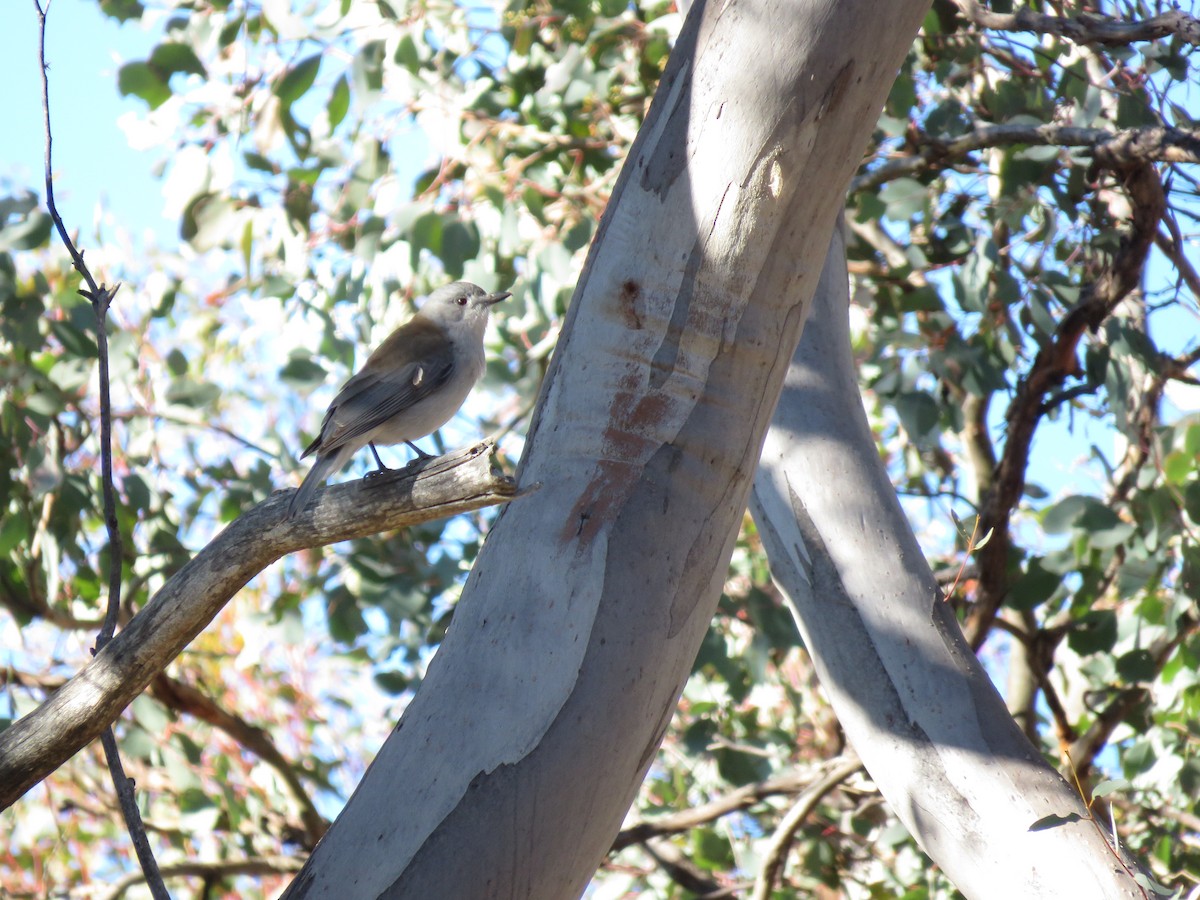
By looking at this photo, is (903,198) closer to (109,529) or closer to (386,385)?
(386,385)

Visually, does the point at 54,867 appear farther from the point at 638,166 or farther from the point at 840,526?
the point at 638,166

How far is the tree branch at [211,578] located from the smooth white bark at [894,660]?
2.89 ft

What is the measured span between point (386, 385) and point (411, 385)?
8 cm

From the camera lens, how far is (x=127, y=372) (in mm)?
3850

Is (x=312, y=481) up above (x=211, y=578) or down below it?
above

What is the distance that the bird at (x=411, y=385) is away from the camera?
2811 mm

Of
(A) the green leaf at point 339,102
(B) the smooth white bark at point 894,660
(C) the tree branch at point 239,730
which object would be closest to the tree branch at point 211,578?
(B) the smooth white bark at point 894,660

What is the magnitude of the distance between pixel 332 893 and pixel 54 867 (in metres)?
5.08

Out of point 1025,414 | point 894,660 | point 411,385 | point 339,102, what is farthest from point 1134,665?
point 339,102

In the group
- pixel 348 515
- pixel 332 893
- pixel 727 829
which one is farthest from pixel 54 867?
pixel 332 893

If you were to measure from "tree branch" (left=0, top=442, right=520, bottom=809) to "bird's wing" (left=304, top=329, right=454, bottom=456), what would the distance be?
97 cm

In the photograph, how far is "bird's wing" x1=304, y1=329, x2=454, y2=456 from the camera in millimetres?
2797

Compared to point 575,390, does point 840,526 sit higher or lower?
higher

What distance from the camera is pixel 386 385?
2.99 meters
